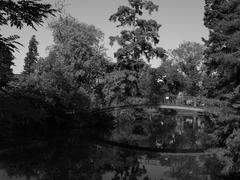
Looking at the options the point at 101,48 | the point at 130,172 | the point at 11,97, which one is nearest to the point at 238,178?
the point at 130,172

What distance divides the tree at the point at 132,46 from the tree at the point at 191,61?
25367mm

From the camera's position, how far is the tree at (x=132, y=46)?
1443 inches

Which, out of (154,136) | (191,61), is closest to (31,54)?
(191,61)

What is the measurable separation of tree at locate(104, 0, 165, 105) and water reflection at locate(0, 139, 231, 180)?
11360 millimetres

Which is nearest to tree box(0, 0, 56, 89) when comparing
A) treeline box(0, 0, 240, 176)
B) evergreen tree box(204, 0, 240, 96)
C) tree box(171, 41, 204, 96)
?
evergreen tree box(204, 0, 240, 96)

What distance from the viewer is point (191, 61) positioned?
63.8 metres

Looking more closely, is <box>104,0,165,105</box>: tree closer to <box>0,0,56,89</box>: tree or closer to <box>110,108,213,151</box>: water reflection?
<box>110,108,213,151</box>: water reflection

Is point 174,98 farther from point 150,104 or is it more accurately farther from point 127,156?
point 127,156

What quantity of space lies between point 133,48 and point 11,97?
32316 millimetres

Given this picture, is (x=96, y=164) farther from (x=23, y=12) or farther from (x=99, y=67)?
(x=99, y=67)

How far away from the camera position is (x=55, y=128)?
3472 cm

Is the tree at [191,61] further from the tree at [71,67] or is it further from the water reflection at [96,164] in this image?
the water reflection at [96,164]

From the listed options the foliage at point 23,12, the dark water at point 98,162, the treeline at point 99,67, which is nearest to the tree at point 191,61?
the treeline at point 99,67

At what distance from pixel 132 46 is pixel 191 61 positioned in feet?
98.7
